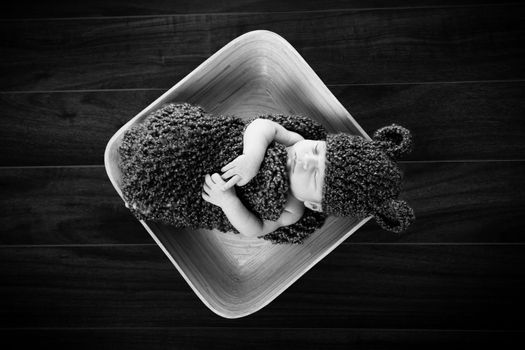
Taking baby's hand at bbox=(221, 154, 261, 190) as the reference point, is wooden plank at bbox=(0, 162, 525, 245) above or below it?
below

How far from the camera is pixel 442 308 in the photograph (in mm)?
977

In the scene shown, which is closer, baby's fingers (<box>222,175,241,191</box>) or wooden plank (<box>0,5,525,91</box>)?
baby's fingers (<box>222,175,241,191</box>)

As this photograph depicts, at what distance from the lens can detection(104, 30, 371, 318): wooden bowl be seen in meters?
0.78

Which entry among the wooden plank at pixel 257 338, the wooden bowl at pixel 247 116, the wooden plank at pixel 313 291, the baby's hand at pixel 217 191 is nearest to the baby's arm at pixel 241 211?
the baby's hand at pixel 217 191

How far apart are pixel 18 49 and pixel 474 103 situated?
1.07 meters

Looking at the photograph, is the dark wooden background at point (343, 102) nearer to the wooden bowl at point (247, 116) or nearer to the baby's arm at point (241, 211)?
the wooden bowl at point (247, 116)

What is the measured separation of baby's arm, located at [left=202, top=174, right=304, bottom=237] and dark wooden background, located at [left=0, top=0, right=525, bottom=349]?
26 centimetres

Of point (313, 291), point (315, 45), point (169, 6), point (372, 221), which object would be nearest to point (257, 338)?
point (313, 291)

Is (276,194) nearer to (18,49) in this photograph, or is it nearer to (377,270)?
(377,270)

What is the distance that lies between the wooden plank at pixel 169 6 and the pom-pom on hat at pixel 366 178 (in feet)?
1.44

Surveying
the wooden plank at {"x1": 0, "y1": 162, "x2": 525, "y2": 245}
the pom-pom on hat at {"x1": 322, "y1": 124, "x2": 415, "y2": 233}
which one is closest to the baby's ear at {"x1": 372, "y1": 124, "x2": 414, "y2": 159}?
the pom-pom on hat at {"x1": 322, "y1": 124, "x2": 415, "y2": 233}

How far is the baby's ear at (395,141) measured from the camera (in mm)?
628

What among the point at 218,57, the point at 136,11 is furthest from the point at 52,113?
the point at 218,57

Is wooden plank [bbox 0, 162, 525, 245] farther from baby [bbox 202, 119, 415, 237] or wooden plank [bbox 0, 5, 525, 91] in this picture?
baby [bbox 202, 119, 415, 237]
